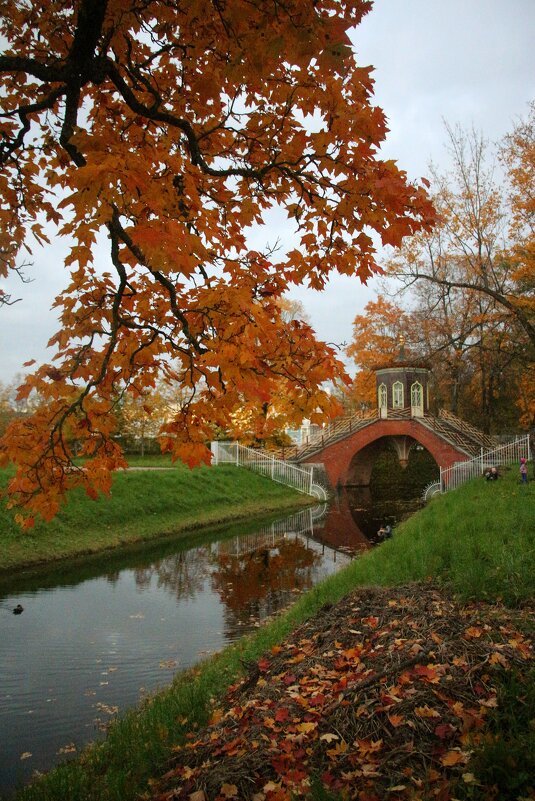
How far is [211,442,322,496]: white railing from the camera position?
31.7 metres

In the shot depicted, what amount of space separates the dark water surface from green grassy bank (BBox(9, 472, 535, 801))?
76cm

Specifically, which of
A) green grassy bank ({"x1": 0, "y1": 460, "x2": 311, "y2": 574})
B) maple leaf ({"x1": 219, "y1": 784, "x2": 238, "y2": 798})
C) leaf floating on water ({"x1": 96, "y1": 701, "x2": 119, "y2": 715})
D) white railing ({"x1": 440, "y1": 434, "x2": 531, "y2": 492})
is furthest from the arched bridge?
maple leaf ({"x1": 219, "y1": 784, "x2": 238, "y2": 798})

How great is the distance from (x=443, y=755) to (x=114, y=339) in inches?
138

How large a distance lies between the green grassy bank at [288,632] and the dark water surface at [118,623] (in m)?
0.76

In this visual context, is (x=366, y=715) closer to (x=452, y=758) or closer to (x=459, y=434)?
(x=452, y=758)

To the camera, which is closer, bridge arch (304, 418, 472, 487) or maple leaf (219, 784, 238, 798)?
maple leaf (219, 784, 238, 798)

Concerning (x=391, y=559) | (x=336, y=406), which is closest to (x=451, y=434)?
(x=391, y=559)

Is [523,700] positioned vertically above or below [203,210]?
below

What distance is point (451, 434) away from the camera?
109 ft

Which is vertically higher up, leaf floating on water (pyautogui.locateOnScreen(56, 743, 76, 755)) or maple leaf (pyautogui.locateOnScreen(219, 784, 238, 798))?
maple leaf (pyautogui.locateOnScreen(219, 784, 238, 798))

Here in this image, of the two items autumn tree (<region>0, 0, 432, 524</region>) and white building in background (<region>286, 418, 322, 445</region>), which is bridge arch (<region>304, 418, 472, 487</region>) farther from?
autumn tree (<region>0, 0, 432, 524</region>)

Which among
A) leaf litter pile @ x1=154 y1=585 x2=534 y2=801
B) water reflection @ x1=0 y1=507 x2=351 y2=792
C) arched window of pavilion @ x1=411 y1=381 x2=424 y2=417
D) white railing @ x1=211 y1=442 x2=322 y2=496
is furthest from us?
arched window of pavilion @ x1=411 y1=381 x2=424 y2=417

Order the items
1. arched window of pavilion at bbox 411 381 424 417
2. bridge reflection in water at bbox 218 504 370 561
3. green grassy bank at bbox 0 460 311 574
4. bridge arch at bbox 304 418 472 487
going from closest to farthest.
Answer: green grassy bank at bbox 0 460 311 574 → bridge reflection in water at bbox 218 504 370 561 → bridge arch at bbox 304 418 472 487 → arched window of pavilion at bbox 411 381 424 417

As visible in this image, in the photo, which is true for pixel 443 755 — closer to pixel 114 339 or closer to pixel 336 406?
pixel 336 406
